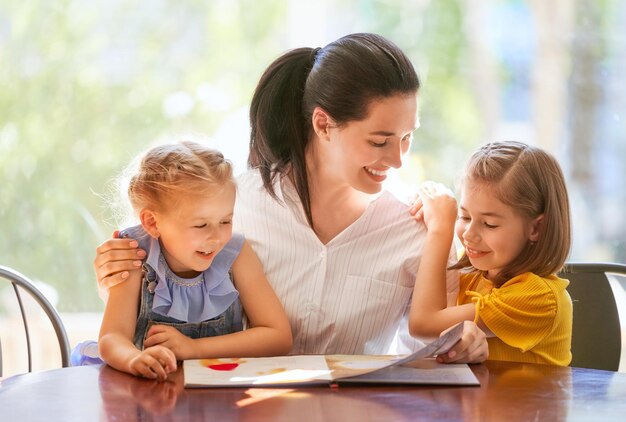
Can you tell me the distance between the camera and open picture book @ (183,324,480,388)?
1.50 metres

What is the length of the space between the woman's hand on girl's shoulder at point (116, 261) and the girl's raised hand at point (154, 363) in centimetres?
21

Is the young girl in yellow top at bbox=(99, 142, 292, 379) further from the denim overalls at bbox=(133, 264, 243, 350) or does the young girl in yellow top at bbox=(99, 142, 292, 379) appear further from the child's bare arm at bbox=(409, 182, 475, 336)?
the child's bare arm at bbox=(409, 182, 475, 336)

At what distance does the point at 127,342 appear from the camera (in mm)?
1653

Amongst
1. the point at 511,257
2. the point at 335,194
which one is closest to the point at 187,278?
the point at 335,194

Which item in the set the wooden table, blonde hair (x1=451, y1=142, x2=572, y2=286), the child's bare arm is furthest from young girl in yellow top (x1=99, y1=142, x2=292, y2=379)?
blonde hair (x1=451, y1=142, x2=572, y2=286)

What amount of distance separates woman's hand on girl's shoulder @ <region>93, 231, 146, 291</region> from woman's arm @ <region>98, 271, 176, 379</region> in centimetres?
2

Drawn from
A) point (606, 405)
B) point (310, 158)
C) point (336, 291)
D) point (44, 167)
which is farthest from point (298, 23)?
point (606, 405)

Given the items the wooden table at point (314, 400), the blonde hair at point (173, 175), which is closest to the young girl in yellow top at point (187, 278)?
the blonde hair at point (173, 175)

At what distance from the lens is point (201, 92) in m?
3.47

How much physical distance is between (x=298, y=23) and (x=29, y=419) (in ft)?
7.71

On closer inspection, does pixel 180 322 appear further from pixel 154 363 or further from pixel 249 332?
pixel 154 363

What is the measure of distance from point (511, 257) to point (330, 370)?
50 cm

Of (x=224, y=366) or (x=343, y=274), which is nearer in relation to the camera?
(x=224, y=366)

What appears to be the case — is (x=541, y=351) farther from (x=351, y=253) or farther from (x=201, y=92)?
(x=201, y=92)
